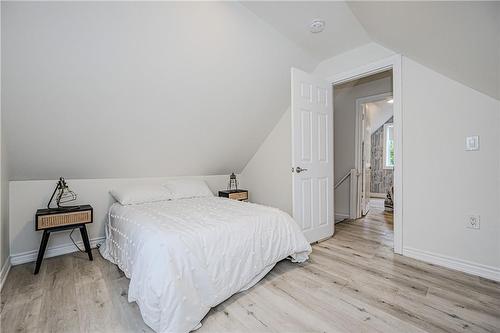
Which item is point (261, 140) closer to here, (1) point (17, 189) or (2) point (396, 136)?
(2) point (396, 136)

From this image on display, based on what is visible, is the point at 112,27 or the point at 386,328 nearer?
the point at 386,328

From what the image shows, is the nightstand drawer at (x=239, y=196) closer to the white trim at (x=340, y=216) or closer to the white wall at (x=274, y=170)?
the white wall at (x=274, y=170)

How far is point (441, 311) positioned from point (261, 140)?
300cm

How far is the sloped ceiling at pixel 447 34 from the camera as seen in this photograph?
1.34 meters

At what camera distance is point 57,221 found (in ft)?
7.72

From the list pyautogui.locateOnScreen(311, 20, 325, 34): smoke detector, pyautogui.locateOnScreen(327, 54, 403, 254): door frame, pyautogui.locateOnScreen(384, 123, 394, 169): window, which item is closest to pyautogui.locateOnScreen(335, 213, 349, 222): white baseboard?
pyautogui.locateOnScreen(327, 54, 403, 254): door frame

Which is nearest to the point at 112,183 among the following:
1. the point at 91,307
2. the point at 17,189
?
the point at 17,189

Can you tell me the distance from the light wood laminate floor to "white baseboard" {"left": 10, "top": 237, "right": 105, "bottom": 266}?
0.16 m

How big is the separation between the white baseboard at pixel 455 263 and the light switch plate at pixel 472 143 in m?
1.04

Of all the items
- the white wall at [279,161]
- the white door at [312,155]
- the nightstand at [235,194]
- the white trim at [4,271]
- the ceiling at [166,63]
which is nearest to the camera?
the ceiling at [166,63]

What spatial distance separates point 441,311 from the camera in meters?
1.58

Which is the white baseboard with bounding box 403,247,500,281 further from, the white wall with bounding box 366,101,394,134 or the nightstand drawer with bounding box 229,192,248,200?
the white wall with bounding box 366,101,394,134

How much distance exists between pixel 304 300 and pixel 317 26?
2.60 meters

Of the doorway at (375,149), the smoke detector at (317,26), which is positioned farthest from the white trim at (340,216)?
the smoke detector at (317,26)
